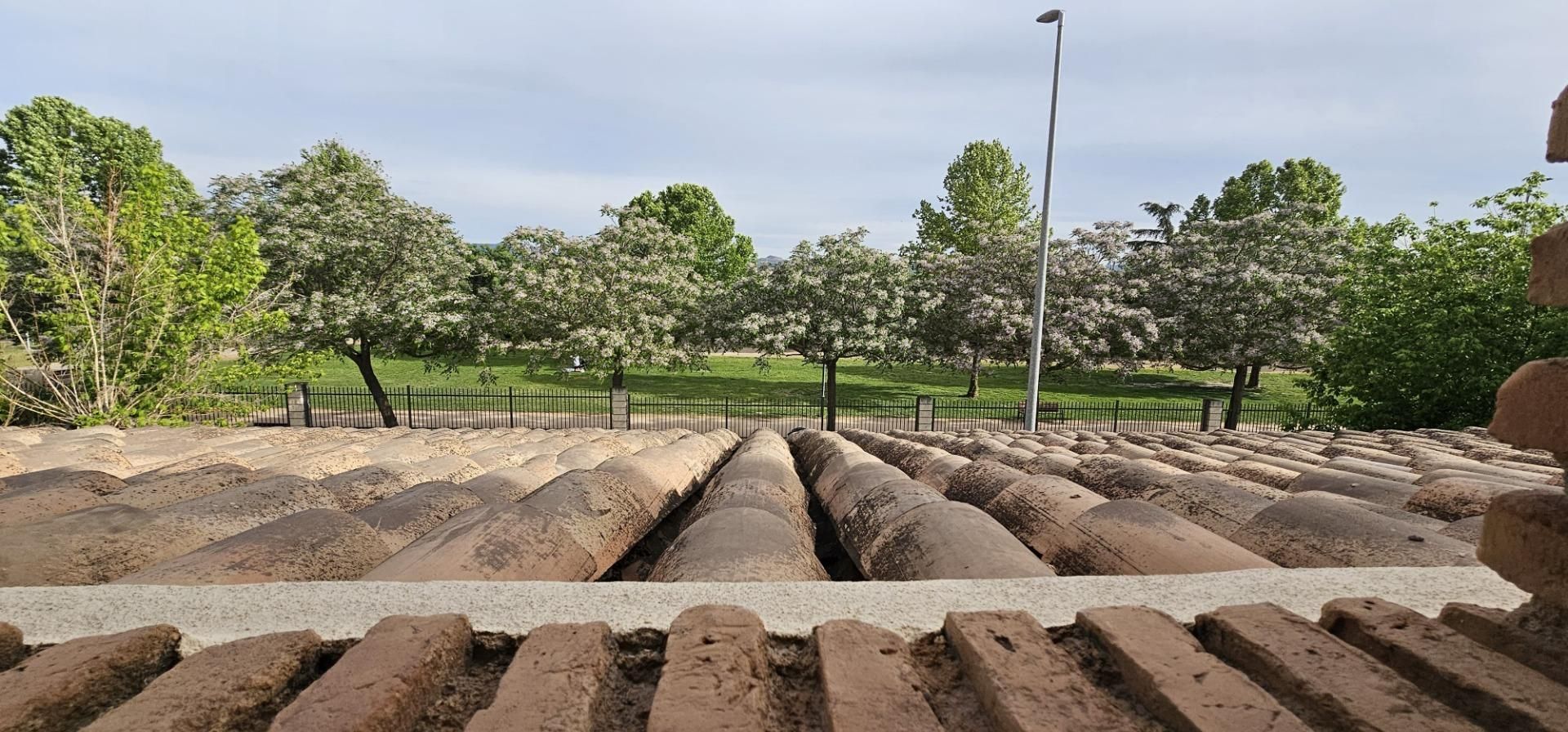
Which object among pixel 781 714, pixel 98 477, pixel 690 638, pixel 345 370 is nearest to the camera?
pixel 781 714

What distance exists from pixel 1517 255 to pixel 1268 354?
9.65 metres

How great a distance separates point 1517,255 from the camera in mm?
12648

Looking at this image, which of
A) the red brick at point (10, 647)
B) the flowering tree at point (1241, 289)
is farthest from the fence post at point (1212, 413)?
the red brick at point (10, 647)

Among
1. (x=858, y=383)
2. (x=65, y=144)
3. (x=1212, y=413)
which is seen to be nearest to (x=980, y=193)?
(x=858, y=383)

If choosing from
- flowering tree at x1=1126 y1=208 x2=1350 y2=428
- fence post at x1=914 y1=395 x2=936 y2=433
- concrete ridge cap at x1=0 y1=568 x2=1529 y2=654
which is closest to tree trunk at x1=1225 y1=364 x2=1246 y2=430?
flowering tree at x1=1126 y1=208 x2=1350 y2=428

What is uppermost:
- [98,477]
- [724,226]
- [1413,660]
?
[724,226]

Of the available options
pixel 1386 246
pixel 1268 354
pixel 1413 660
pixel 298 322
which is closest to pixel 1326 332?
pixel 1268 354

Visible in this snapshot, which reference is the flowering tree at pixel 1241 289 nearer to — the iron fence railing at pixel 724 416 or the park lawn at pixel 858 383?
the park lawn at pixel 858 383

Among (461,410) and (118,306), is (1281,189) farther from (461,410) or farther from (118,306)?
(118,306)

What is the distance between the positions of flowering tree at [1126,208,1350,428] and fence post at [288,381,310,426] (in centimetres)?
2722

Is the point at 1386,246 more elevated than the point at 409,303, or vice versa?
the point at 1386,246

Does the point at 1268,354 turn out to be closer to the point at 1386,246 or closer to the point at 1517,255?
the point at 1386,246

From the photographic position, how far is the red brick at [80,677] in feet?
3.44

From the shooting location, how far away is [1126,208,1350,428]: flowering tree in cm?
2180
